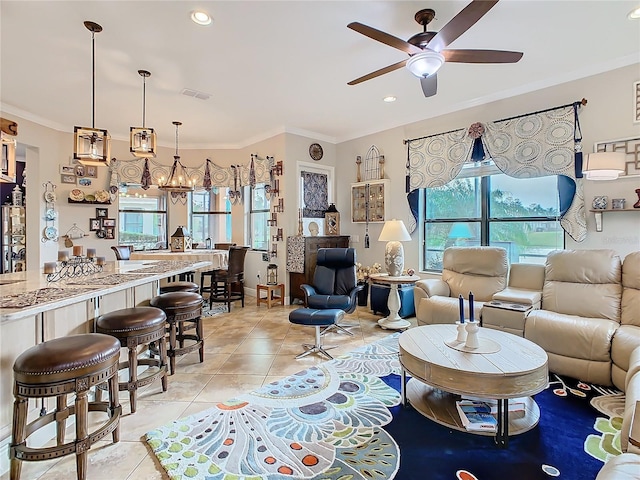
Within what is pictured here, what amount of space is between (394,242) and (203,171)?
4.29 m

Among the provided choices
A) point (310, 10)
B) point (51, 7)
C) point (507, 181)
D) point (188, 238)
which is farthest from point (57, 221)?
point (507, 181)

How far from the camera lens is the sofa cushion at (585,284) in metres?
3.15

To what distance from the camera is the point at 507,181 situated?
14.8ft

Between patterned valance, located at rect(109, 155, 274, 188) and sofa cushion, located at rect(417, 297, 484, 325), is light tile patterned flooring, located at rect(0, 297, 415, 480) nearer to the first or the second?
sofa cushion, located at rect(417, 297, 484, 325)

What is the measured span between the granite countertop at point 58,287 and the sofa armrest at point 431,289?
273 cm

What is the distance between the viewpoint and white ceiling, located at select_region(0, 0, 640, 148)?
2.69m

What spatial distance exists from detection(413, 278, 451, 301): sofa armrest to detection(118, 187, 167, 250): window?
519 cm

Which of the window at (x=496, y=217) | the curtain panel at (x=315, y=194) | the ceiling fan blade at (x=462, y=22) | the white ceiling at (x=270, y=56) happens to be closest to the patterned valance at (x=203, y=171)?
the curtain panel at (x=315, y=194)

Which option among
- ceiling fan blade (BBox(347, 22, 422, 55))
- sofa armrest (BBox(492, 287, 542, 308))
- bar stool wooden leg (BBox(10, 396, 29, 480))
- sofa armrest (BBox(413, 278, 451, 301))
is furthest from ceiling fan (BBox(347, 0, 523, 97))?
bar stool wooden leg (BBox(10, 396, 29, 480))

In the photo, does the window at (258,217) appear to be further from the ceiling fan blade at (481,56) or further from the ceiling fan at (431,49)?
the ceiling fan blade at (481,56)

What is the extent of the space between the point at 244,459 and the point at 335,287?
2.62 m

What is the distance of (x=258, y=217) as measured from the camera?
6.76 m

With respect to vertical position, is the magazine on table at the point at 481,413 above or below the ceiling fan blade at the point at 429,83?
below

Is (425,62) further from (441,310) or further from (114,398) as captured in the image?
(114,398)
